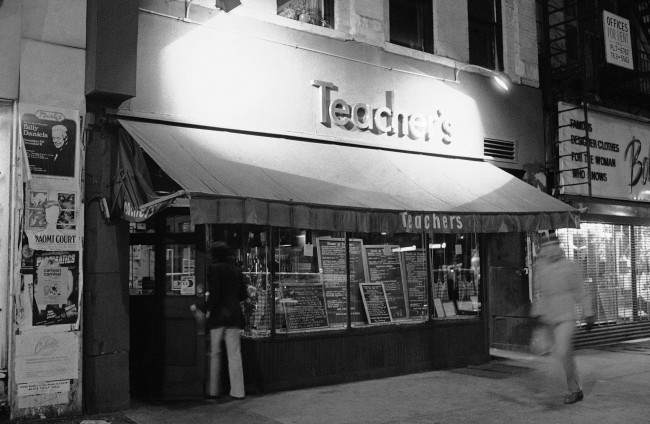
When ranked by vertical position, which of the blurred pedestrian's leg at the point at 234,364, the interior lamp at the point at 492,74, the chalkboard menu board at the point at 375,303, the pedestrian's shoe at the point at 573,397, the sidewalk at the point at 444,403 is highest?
the interior lamp at the point at 492,74

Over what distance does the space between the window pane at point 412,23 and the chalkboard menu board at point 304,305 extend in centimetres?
451

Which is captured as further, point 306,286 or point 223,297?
point 306,286

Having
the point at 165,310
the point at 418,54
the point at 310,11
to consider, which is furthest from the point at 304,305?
the point at 418,54

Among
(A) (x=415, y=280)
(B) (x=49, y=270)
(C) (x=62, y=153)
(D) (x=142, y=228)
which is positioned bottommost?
(A) (x=415, y=280)

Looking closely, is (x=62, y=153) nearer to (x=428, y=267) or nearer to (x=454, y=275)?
(x=428, y=267)

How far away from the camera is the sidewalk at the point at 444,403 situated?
7.20m

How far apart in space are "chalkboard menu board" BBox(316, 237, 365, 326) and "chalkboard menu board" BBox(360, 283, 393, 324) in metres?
0.12

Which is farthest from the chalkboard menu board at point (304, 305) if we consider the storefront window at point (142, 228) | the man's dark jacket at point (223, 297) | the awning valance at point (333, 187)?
the storefront window at point (142, 228)

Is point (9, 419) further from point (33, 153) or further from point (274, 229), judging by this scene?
point (274, 229)

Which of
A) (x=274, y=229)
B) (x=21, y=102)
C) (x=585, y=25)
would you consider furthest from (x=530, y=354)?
(x=21, y=102)

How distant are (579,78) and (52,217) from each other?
10.1m

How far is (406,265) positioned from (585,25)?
266 inches

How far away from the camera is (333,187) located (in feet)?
28.0

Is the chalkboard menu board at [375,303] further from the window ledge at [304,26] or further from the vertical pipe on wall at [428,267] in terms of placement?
the window ledge at [304,26]
